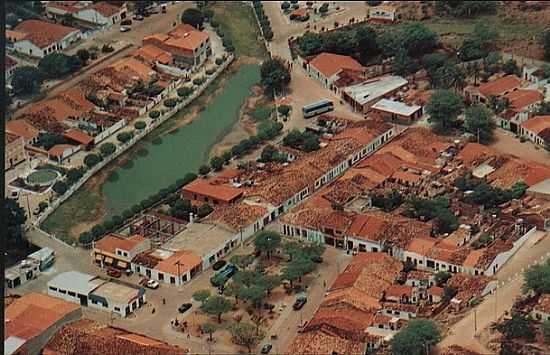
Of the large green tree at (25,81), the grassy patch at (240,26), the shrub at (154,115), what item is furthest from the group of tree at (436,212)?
the large green tree at (25,81)

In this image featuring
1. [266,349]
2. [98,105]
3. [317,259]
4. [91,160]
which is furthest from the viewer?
[98,105]

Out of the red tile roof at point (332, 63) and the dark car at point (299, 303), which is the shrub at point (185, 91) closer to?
the red tile roof at point (332, 63)

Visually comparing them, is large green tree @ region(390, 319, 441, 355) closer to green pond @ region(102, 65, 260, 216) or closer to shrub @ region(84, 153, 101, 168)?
green pond @ region(102, 65, 260, 216)

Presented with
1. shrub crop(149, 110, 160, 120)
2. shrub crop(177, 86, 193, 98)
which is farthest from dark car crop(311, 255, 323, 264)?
shrub crop(177, 86, 193, 98)

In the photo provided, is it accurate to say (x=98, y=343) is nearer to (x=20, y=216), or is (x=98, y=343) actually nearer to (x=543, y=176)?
(x=20, y=216)

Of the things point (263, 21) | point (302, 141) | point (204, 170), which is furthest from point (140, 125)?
point (263, 21)

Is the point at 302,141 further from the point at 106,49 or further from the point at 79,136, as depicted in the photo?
the point at 106,49

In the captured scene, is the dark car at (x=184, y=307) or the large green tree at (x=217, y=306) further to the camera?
the dark car at (x=184, y=307)

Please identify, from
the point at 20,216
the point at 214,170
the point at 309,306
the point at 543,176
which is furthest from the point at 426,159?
the point at 20,216
